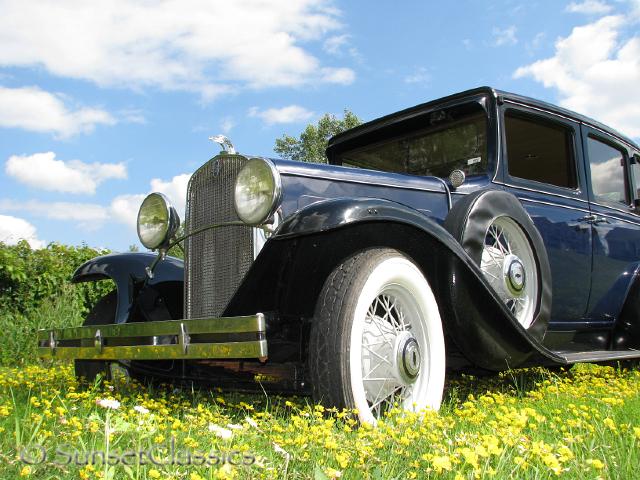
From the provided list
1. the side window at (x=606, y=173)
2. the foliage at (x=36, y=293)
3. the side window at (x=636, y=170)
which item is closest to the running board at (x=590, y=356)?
the side window at (x=606, y=173)

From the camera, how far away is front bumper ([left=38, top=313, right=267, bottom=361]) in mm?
2348

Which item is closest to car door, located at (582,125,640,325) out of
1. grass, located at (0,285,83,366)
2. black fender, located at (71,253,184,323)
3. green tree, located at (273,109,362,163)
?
black fender, located at (71,253,184,323)

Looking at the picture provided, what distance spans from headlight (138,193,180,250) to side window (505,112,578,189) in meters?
2.04

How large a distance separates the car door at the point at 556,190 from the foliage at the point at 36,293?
4.96 meters

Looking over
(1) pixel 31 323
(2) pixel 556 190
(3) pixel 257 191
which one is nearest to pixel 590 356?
(2) pixel 556 190

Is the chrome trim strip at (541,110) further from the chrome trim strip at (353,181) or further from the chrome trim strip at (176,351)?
the chrome trim strip at (176,351)

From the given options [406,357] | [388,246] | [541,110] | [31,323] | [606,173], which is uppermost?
[541,110]

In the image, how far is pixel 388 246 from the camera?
293 cm

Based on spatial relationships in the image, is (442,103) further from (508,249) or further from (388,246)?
Result: (388,246)

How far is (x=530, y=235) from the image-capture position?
3467 millimetres

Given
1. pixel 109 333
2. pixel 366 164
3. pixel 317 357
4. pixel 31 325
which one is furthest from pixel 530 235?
pixel 31 325

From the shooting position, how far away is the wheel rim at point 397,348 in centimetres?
246

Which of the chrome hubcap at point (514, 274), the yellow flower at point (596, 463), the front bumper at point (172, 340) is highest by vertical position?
the chrome hubcap at point (514, 274)

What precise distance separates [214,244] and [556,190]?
2.31 metres
